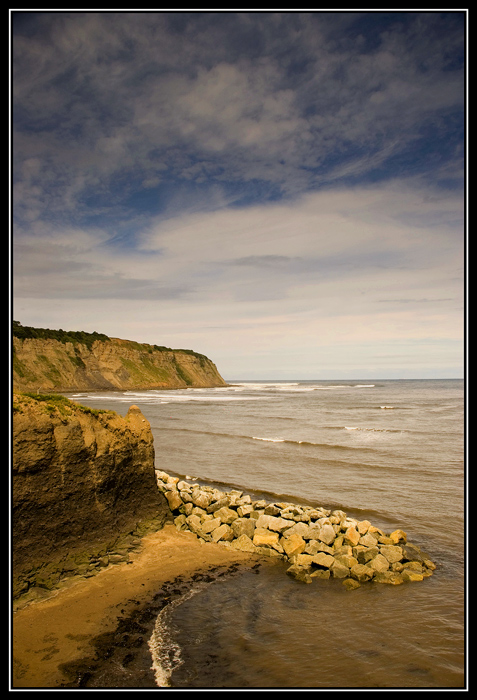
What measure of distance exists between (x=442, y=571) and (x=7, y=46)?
11.8 metres

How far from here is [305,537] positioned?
1020 cm

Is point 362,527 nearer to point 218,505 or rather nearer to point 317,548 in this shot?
point 317,548

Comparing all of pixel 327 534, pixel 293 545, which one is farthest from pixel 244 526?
pixel 327 534

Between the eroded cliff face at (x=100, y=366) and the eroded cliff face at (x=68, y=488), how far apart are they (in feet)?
218

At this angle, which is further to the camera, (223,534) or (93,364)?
(93,364)

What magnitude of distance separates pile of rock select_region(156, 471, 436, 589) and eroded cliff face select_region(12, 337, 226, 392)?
6609 cm

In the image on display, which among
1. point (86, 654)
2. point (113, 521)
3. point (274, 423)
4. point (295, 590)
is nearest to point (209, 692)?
point (86, 654)

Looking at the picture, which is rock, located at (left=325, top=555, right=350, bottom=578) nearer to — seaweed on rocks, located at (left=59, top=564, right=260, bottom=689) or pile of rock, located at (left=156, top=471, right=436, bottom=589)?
pile of rock, located at (left=156, top=471, right=436, bottom=589)

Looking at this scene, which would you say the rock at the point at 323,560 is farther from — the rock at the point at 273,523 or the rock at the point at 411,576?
the rock at the point at 411,576

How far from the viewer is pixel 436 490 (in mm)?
15195

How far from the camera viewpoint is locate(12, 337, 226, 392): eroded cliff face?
8681 centimetres

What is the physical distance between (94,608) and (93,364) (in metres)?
102

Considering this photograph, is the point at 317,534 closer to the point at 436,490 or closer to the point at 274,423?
the point at 436,490

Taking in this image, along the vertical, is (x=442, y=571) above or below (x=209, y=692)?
below
